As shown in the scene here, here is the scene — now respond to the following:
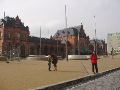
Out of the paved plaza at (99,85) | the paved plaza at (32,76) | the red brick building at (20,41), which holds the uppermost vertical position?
the red brick building at (20,41)

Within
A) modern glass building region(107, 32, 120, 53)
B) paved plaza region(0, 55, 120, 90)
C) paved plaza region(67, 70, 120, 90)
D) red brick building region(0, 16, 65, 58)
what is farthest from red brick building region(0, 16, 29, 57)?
modern glass building region(107, 32, 120, 53)

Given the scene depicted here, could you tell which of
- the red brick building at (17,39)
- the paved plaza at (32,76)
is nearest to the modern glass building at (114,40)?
the red brick building at (17,39)

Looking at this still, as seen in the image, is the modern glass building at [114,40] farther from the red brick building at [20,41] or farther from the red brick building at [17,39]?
the red brick building at [17,39]

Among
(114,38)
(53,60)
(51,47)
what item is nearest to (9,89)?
(53,60)

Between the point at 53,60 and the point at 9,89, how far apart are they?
12861mm

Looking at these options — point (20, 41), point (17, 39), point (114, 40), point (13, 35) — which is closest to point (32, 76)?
point (13, 35)

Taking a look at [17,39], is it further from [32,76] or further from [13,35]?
[32,76]

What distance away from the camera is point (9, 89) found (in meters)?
13.9

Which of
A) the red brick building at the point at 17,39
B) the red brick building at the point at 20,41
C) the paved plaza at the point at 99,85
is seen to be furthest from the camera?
the red brick building at the point at 20,41

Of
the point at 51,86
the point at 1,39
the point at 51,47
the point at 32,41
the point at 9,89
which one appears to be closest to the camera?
the point at 9,89

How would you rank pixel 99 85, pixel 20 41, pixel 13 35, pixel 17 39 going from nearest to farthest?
pixel 99 85 < pixel 13 35 < pixel 17 39 < pixel 20 41

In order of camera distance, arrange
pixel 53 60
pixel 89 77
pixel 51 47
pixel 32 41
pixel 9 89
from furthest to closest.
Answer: pixel 51 47
pixel 32 41
pixel 53 60
pixel 89 77
pixel 9 89

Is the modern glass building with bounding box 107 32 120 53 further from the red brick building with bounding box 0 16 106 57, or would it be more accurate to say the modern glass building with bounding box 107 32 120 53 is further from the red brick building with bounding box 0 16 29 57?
the red brick building with bounding box 0 16 29 57

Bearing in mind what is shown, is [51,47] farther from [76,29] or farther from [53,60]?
[53,60]
